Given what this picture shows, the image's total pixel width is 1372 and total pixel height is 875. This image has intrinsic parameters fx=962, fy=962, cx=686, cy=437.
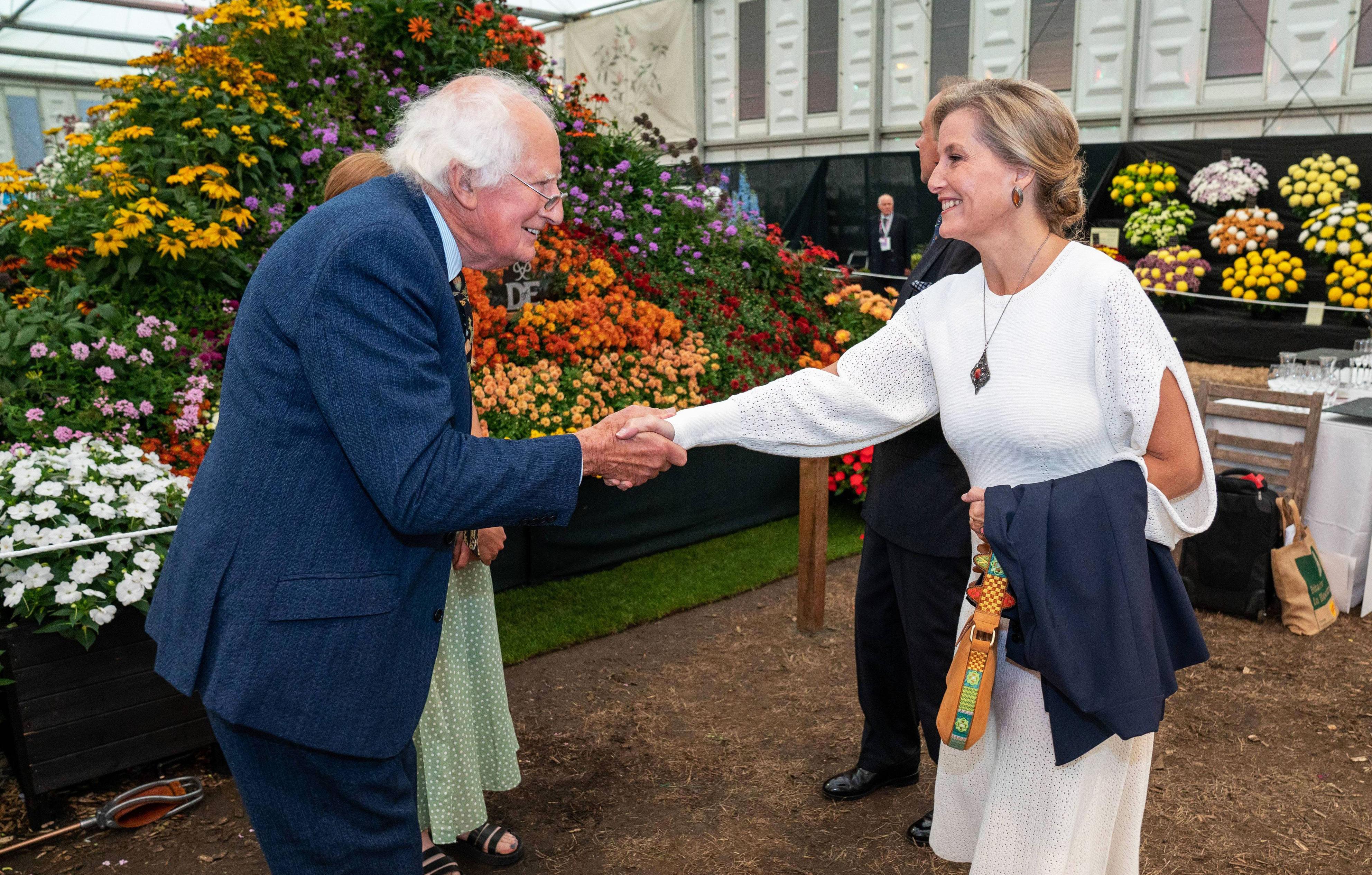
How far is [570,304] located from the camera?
16.5 feet

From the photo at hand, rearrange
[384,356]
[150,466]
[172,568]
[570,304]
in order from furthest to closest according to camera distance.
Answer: [570,304] < [150,466] < [172,568] < [384,356]

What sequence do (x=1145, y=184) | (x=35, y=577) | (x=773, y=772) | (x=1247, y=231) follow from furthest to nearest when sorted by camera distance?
(x=1145, y=184) < (x=1247, y=231) < (x=773, y=772) < (x=35, y=577)

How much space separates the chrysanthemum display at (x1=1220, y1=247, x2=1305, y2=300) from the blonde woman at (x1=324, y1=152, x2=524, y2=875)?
7813mm

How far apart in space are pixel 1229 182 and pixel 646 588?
302 inches

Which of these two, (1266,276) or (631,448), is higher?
(1266,276)

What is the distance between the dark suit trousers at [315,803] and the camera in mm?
1610

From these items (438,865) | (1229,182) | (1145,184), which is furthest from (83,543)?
(1145,184)

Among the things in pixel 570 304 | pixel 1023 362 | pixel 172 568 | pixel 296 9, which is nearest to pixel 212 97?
pixel 296 9

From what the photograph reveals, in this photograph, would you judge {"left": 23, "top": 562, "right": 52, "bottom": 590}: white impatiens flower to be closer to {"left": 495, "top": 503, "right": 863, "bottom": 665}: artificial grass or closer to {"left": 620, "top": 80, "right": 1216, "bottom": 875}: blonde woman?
{"left": 495, "top": 503, "right": 863, "bottom": 665}: artificial grass

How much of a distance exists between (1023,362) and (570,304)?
347 centimetres

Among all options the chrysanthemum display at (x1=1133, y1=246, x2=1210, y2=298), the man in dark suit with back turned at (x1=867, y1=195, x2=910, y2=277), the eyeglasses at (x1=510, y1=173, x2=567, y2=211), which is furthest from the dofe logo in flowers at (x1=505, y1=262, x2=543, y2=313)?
the man in dark suit with back turned at (x1=867, y1=195, x2=910, y2=277)

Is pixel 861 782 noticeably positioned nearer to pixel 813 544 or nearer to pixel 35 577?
pixel 813 544

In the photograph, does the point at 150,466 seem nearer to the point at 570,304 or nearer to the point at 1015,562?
the point at 570,304

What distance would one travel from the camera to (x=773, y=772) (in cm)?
330
